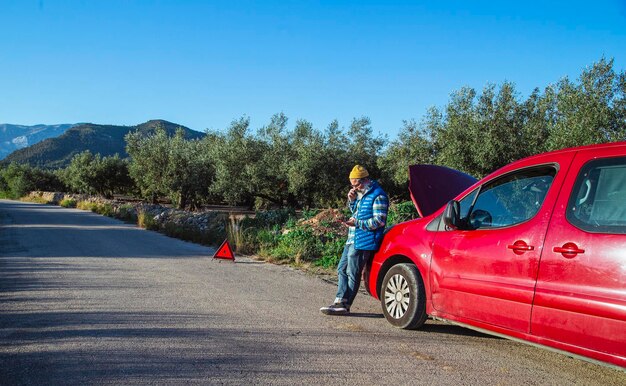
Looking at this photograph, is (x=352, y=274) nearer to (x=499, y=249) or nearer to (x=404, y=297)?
(x=404, y=297)

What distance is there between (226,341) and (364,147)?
26036 millimetres

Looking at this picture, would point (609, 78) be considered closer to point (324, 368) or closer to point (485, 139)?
point (485, 139)

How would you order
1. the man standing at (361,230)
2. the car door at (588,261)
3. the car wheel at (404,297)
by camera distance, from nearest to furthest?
the car door at (588,261)
the car wheel at (404,297)
the man standing at (361,230)

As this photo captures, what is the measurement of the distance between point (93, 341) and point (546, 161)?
15.0 feet

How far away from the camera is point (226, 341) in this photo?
4.82 meters

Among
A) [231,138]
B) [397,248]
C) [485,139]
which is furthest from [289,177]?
[397,248]

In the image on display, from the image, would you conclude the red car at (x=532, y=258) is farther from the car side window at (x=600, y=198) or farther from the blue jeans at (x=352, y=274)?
the blue jeans at (x=352, y=274)

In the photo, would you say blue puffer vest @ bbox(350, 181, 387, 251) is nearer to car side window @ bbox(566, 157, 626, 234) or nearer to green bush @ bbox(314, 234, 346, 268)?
car side window @ bbox(566, 157, 626, 234)

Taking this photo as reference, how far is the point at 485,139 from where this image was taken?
2017cm

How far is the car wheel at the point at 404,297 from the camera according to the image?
5.29 meters

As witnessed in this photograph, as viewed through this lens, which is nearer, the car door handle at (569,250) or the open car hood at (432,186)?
the car door handle at (569,250)

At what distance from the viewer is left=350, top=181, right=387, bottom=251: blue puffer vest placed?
604cm

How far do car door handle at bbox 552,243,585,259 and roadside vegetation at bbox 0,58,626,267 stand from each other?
6620 mm

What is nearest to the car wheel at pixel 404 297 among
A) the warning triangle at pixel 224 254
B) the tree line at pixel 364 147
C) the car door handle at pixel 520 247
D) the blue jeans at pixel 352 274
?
the blue jeans at pixel 352 274
